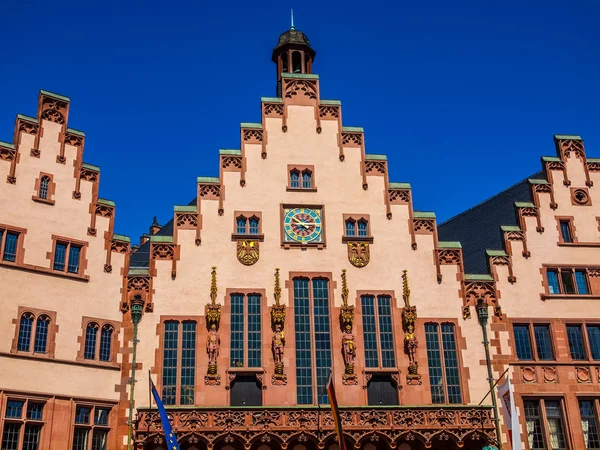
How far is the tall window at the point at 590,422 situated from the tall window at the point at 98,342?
21.8 m

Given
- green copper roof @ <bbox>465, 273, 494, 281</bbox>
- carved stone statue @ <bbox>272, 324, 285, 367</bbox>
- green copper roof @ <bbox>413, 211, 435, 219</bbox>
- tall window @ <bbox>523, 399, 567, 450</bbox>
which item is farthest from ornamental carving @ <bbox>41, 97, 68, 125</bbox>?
tall window @ <bbox>523, 399, 567, 450</bbox>

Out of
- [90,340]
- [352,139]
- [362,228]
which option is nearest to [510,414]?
[362,228]

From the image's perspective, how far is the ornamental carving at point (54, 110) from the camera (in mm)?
37250

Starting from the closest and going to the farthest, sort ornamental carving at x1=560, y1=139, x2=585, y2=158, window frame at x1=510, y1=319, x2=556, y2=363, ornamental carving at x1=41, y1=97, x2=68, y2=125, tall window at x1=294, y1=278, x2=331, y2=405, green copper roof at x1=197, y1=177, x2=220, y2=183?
tall window at x1=294, y1=278, x2=331, y2=405
ornamental carving at x1=41, y1=97, x2=68, y2=125
window frame at x1=510, y1=319, x2=556, y2=363
green copper roof at x1=197, y1=177, x2=220, y2=183
ornamental carving at x1=560, y1=139, x2=585, y2=158

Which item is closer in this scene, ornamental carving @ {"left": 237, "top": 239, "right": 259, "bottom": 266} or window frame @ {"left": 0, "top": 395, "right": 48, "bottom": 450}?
window frame @ {"left": 0, "top": 395, "right": 48, "bottom": 450}

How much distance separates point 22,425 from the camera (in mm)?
31766

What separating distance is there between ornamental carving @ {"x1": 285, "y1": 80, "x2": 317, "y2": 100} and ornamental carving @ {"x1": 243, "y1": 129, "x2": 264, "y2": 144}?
2828 millimetres

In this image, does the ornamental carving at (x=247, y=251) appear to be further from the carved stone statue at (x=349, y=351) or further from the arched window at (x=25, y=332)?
the arched window at (x=25, y=332)

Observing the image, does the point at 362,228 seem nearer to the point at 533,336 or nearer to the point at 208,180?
the point at 208,180

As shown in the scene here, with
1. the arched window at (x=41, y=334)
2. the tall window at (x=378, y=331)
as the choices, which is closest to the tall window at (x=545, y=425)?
the tall window at (x=378, y=331)

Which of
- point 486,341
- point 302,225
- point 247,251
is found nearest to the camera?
point 486,341

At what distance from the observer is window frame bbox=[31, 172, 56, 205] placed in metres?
35.6

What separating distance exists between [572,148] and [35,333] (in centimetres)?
2840

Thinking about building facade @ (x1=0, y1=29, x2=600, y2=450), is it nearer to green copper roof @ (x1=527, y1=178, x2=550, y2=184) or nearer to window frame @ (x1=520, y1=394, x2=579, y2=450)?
window frame @ (x1=520, y1=394, x2=579, y2=450)
